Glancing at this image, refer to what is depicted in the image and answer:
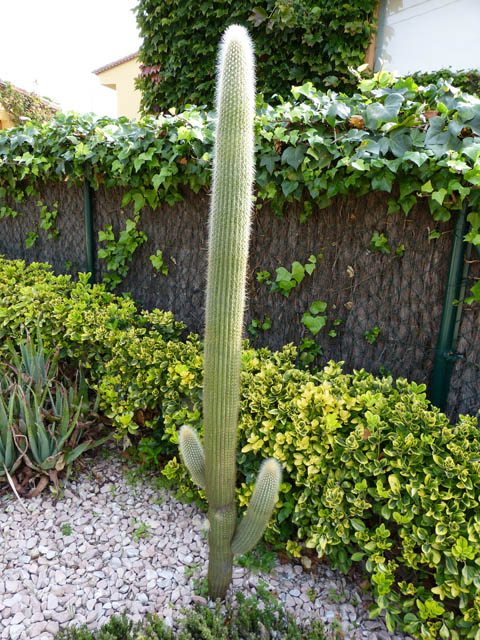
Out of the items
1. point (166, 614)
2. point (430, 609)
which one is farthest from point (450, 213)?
point (166, 614)

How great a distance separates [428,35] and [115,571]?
581 cm

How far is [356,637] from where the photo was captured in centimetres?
184

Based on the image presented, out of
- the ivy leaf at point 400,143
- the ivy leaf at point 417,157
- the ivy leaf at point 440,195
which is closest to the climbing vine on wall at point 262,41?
the ivy leaf at point 400,143

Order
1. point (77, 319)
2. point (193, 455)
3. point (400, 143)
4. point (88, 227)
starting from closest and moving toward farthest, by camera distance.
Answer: point (193, 455)
point (400, 143)
point (77, 319)
point (88, 227)

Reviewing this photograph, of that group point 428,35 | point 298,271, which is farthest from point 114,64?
point 298,271

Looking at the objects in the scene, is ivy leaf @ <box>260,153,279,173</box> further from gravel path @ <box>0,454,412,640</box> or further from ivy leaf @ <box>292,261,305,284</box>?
gravel path @ <box>0,454,412,640</box>

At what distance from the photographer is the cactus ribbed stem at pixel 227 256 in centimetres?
144

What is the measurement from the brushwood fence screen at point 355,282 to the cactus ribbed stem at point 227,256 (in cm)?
120

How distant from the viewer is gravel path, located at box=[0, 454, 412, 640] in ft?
6.24

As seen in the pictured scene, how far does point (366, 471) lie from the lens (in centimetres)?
186

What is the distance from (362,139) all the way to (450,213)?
59 centimetres

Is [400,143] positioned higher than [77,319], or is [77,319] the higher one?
[400,143]

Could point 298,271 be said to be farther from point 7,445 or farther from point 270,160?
point 7,445

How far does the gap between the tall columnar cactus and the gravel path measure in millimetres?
483
